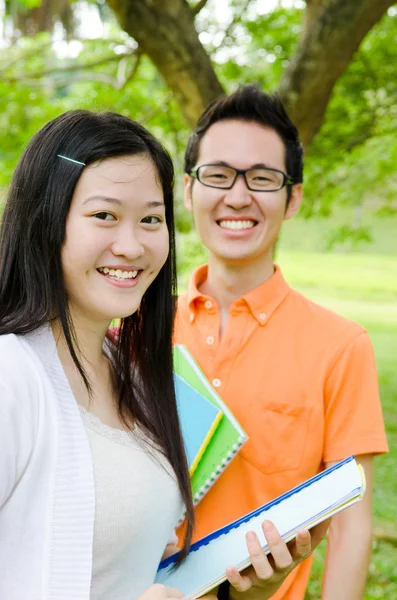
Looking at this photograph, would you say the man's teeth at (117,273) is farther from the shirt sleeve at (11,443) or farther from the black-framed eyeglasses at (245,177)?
the black-framed eyeglasses at (245,177)

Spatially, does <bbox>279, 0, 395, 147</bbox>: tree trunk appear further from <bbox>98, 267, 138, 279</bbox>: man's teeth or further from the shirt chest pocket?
<bbox>98, 267, 138, 279</bbox>: man's teeth

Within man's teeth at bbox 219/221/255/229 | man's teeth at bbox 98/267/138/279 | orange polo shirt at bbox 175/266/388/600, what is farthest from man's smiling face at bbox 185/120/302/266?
man's teeth at bbox 98/267/138/279

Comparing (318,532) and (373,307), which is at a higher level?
(318,532)

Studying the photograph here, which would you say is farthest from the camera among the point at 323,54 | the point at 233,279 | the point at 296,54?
the point at 296,54

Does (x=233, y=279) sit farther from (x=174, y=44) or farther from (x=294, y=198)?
(x=174, y=44)

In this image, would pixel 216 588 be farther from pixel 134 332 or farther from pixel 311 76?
pixel 311 76

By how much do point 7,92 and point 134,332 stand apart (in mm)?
5024

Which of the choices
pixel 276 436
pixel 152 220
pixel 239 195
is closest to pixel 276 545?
pixel 276 436

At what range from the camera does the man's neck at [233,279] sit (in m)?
2.20

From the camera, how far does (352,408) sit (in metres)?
1.97

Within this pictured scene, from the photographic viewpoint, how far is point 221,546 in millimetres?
1530

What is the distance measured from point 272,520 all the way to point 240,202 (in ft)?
3.33

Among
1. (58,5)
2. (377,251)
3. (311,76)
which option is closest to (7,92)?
(311,76)

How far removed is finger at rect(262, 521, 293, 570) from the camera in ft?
4.56
